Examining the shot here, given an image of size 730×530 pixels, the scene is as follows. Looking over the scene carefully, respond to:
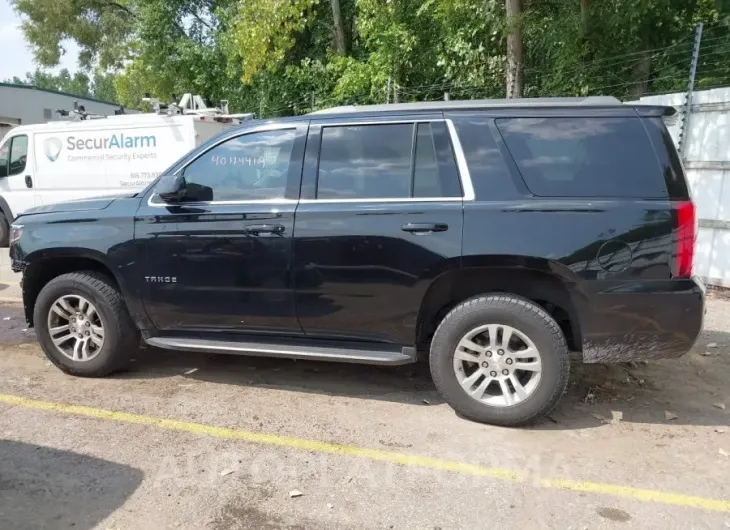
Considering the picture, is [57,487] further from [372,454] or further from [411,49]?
[411,49]

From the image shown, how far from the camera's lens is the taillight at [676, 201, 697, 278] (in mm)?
3514

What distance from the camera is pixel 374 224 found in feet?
12.8

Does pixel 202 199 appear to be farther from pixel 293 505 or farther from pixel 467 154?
pixel 293 505

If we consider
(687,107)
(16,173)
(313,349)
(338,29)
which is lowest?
(313,349)

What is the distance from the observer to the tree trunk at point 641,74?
10.2m

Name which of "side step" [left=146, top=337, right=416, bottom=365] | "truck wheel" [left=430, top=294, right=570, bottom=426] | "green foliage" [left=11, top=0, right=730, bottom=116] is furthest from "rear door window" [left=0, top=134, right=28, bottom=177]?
"truck wheel" [left=430, top=294, right=570, bottom=426]

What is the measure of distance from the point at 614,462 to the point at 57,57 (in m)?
28.8

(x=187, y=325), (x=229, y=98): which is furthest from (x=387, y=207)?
(x=229, y=98)

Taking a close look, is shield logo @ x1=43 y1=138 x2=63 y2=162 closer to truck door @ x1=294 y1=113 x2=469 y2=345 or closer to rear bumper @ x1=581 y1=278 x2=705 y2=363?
truck door @ x1=294 y1=113 x2=469 y2=345

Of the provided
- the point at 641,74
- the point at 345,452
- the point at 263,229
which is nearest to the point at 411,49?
the point at 641,74

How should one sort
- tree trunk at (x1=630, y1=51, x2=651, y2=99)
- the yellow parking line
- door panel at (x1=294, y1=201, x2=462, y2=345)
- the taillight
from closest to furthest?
the yellow parking line → the taillight → door panel at (x1=294, y1=201, x2=462, y2=345) → tree trunk at (x1=630, y1=51, x2=651, y2=99)

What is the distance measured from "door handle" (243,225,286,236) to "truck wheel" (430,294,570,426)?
1246 mm

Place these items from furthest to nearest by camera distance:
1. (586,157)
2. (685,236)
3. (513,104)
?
(513,104)
(586,157)
(685,236)

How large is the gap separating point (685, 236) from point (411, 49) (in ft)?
35.3
